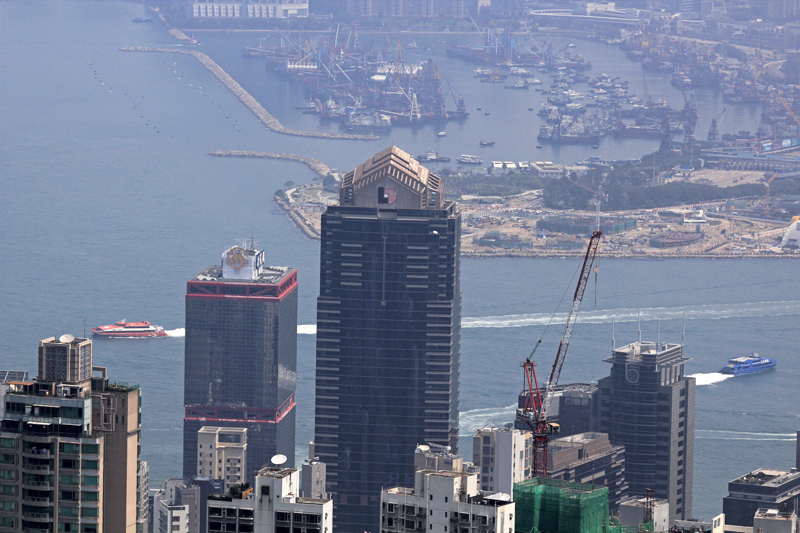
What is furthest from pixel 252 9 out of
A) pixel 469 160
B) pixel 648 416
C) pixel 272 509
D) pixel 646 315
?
pixel 272 509

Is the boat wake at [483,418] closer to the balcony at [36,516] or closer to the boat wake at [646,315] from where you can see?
the boat wake at [646,315]

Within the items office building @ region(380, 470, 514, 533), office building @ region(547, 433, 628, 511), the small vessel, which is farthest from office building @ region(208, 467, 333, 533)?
the small vessel

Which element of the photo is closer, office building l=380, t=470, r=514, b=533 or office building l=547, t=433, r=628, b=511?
office building l=380, t=470, r=514, b=533

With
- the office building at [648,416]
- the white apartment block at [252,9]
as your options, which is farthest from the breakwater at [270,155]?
the office building at [648,416]

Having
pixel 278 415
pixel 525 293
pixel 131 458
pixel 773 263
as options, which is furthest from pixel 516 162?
pixel 131 458

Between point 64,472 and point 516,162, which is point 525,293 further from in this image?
point 64,472

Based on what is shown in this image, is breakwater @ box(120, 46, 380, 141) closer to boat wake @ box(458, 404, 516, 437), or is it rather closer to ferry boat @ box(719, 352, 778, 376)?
ferry boat @ box(719, 352, 778, 376)
